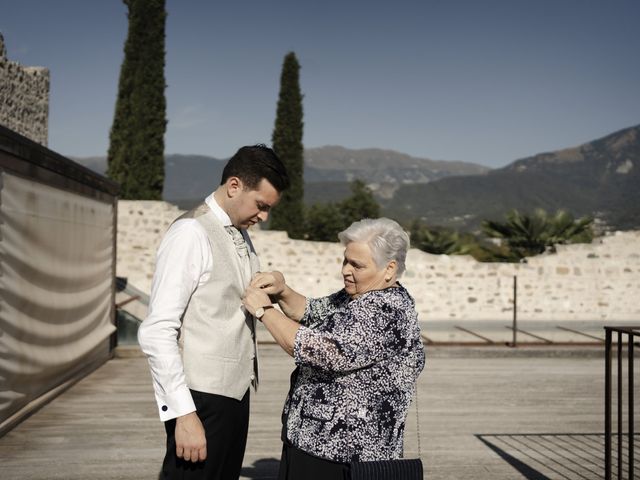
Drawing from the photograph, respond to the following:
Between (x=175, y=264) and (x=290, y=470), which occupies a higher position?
(x=175, y=264)

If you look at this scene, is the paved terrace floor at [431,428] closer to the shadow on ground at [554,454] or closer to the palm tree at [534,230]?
the shadow on ground at [554,454]

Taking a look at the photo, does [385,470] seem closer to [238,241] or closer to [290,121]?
[238,241]

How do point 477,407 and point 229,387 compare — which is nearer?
point 229,387

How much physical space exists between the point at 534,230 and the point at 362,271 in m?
14.8

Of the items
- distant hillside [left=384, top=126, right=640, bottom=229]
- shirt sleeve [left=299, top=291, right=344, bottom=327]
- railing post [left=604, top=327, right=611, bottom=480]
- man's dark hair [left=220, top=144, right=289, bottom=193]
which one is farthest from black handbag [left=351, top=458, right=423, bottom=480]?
distant hillside [left=384, top=126, right=640, bottom=229]

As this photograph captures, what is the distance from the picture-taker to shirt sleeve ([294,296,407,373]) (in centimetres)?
187

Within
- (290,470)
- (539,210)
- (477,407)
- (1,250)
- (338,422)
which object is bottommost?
(477,407)

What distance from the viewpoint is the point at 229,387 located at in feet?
6.51

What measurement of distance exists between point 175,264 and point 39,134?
376 inches

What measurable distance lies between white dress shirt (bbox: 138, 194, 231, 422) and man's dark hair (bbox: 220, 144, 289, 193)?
253 millimetres

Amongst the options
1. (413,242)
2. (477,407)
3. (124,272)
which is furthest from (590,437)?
(413,242)

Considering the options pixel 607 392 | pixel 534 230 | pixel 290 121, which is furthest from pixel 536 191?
pixel 607 392

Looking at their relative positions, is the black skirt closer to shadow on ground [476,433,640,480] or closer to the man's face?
the man's face

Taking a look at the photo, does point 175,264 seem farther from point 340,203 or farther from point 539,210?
point 340,203
